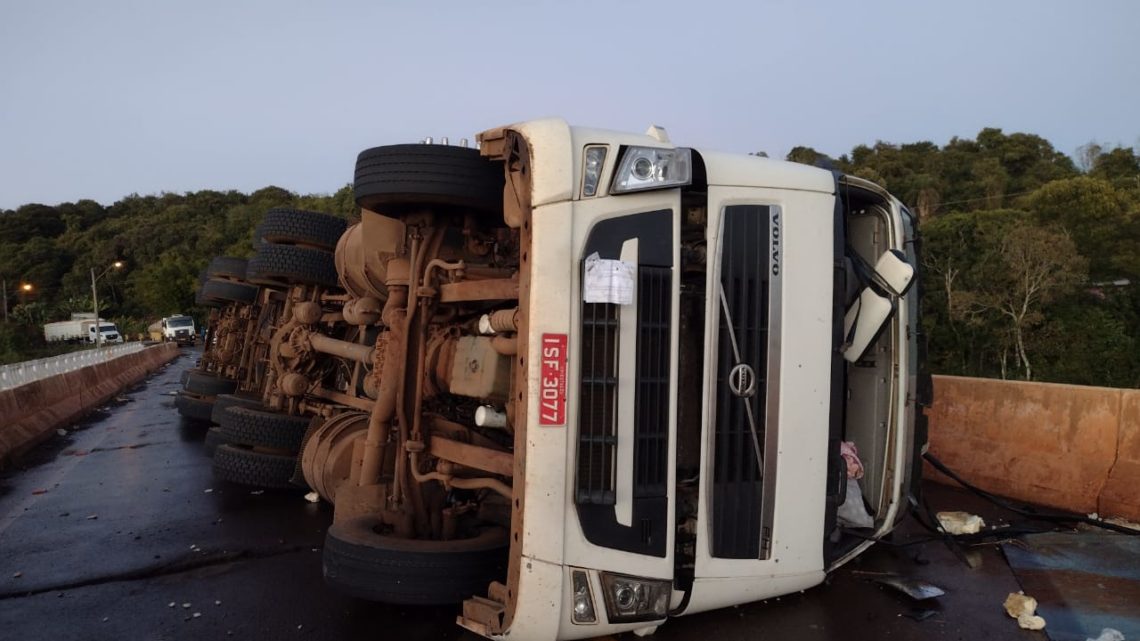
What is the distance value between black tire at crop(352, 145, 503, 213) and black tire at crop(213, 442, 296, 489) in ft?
10.6

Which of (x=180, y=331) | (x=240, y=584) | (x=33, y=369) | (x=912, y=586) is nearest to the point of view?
(x=912, y=586)

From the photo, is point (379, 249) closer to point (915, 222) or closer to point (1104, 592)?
point (915, 222)

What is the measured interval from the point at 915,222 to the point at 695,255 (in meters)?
1.91

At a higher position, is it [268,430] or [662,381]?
[662,381]

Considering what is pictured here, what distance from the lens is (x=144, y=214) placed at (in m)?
100

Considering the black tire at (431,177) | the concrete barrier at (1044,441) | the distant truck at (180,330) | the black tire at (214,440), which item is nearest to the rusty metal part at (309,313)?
the black tire at (214,440)

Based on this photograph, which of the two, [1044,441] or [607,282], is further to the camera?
[1044,441]

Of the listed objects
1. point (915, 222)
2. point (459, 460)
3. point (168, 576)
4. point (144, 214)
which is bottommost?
point (168, 576)

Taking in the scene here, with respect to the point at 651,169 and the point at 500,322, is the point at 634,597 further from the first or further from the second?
the point at 651,169

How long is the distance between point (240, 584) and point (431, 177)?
2.56 metres

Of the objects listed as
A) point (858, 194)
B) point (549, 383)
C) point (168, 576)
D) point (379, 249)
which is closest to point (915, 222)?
point (858, 194)

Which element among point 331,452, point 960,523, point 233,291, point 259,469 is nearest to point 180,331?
point 233,291

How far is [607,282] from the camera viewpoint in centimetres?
271

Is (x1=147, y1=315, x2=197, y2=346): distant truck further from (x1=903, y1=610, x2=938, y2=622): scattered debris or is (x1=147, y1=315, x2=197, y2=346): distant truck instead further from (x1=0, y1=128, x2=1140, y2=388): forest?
(x1=903, y1=610, x2=938, y2=622): scattered debris
